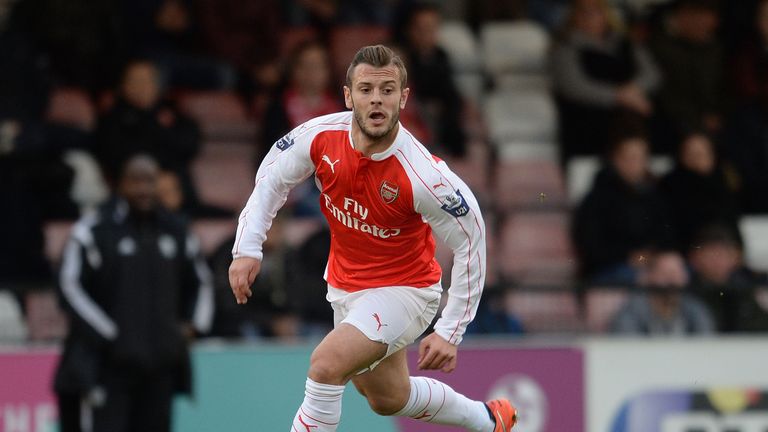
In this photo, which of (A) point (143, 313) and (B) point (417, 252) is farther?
(A) point (143, 313)

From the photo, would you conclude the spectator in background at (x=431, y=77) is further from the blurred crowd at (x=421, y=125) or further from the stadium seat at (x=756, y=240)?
the stadium seat at (x=756, y=240)

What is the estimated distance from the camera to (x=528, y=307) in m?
10.8

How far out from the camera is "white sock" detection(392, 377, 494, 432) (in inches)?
299

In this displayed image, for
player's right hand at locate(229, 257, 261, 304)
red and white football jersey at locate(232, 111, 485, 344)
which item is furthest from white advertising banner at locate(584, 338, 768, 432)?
player's right hand at locate(229, 257, 261, 304)

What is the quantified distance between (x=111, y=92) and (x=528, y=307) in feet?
12.0

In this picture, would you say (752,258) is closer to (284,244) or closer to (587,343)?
(587,343)

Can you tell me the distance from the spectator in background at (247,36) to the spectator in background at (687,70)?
3.19 meters

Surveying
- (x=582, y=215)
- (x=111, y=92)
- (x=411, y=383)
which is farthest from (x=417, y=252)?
(x=111, y=92)

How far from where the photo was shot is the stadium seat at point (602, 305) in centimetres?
1077

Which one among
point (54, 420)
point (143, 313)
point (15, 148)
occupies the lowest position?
point (54, 420)

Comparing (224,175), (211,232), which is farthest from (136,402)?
(224,175)

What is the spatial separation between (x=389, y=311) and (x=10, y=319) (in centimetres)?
374

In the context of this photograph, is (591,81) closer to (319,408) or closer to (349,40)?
(349,40)

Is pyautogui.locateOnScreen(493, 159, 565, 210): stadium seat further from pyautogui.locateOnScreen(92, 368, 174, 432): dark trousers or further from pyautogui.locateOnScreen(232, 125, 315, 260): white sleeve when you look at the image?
pyautogui.locateOnScreen(232, 125, 315, 260): white sleeve
